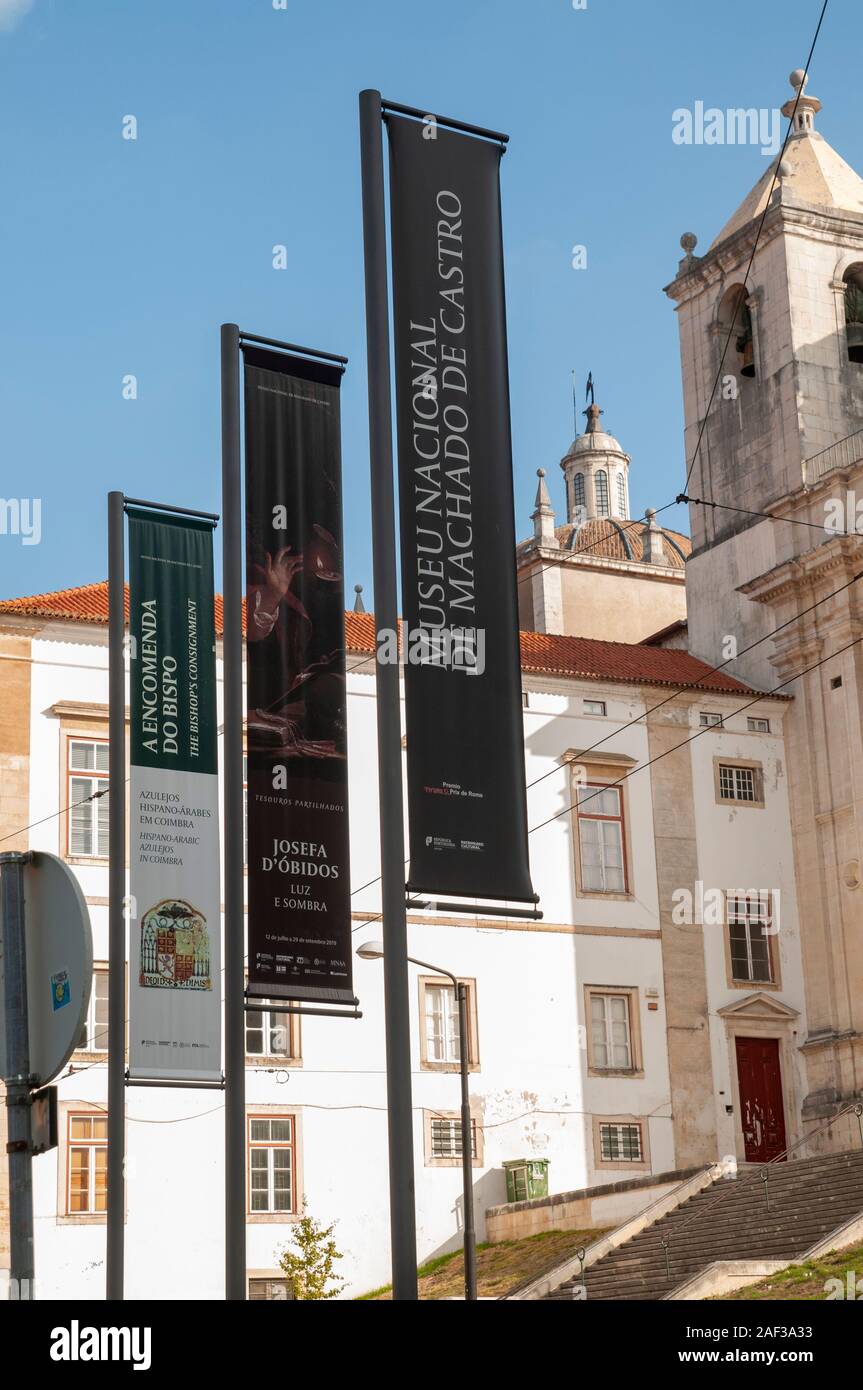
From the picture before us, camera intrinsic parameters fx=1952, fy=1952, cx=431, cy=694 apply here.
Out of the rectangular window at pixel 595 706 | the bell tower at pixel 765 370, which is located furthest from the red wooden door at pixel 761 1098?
the bell tower at pixel 765 370

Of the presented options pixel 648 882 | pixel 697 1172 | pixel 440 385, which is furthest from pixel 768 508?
pixel 440 385

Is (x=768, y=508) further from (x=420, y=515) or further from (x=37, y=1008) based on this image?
(x=37, y=1008)

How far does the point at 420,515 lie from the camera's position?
1127cm

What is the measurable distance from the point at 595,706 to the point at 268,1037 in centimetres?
1023

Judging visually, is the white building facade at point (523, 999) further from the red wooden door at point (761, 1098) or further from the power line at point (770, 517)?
the power line at point (770, 517)

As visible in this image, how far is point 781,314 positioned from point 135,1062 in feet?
106

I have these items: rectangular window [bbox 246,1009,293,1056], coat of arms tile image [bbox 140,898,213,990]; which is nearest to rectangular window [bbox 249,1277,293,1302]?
rectangular window [bbox 246,1009,293,1056]

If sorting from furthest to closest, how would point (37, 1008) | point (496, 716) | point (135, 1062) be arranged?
point (135, 1062) → point (496, 716) → point (37, 1008)

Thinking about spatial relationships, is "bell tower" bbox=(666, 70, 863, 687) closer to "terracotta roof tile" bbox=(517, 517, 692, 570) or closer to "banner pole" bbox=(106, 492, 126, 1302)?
"banner pole" bbox=(106, 492, 126, 1302)

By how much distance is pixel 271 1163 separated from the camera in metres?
33.9

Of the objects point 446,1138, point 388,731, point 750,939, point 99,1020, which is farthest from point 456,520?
point 750,939

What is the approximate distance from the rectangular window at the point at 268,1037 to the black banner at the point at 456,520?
23976 mm

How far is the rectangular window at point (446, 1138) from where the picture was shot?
35531mm

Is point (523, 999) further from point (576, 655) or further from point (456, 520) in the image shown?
point (456, 520)
